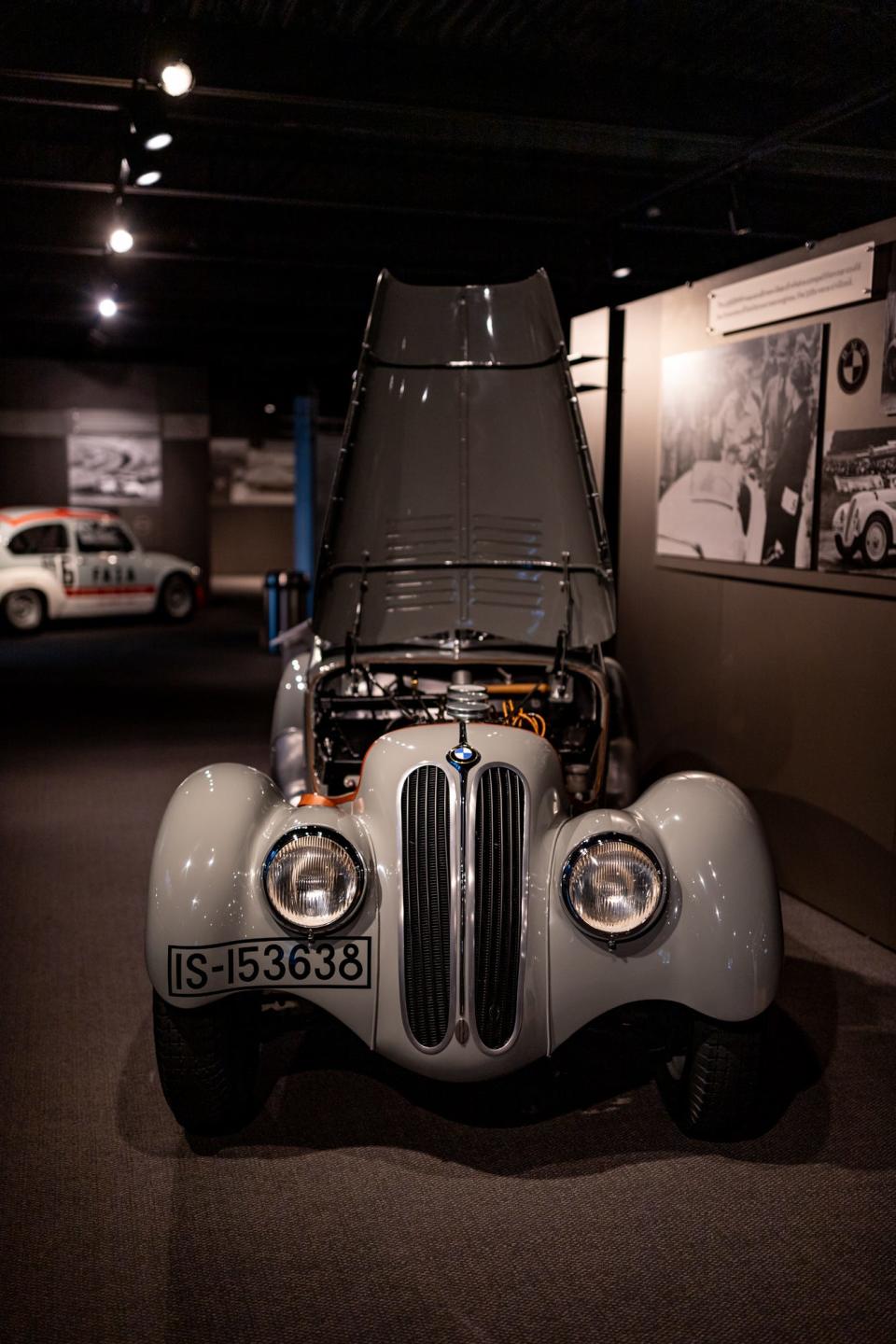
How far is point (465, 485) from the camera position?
4570mm

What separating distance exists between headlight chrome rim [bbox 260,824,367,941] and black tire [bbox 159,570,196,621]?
13.5m

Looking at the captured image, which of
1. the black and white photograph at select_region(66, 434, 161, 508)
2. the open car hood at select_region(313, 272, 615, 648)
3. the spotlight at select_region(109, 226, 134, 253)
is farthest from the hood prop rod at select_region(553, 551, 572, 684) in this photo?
the black and white photograph at select_region(66, 434, 161, 508)

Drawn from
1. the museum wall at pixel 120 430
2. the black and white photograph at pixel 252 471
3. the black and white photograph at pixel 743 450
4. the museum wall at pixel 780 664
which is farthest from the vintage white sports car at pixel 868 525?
the black and white photograph at pixel 252 471

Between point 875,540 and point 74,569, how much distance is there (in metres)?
12.2

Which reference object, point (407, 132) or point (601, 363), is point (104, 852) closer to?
point (601, 363)

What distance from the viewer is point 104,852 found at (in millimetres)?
5797

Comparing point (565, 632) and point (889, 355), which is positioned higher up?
point (889, 355)

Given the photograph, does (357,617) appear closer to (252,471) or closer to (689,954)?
(689,954)

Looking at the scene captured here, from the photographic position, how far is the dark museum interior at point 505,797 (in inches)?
108

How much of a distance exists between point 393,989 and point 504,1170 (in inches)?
22.2

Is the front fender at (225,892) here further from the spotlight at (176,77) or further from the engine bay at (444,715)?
the spotlight at (176,77)

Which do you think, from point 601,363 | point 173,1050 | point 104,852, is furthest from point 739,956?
point 601,363

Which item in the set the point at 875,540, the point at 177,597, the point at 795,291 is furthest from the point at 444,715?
the point at 177,597

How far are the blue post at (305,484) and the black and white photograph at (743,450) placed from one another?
1281 centimetres
